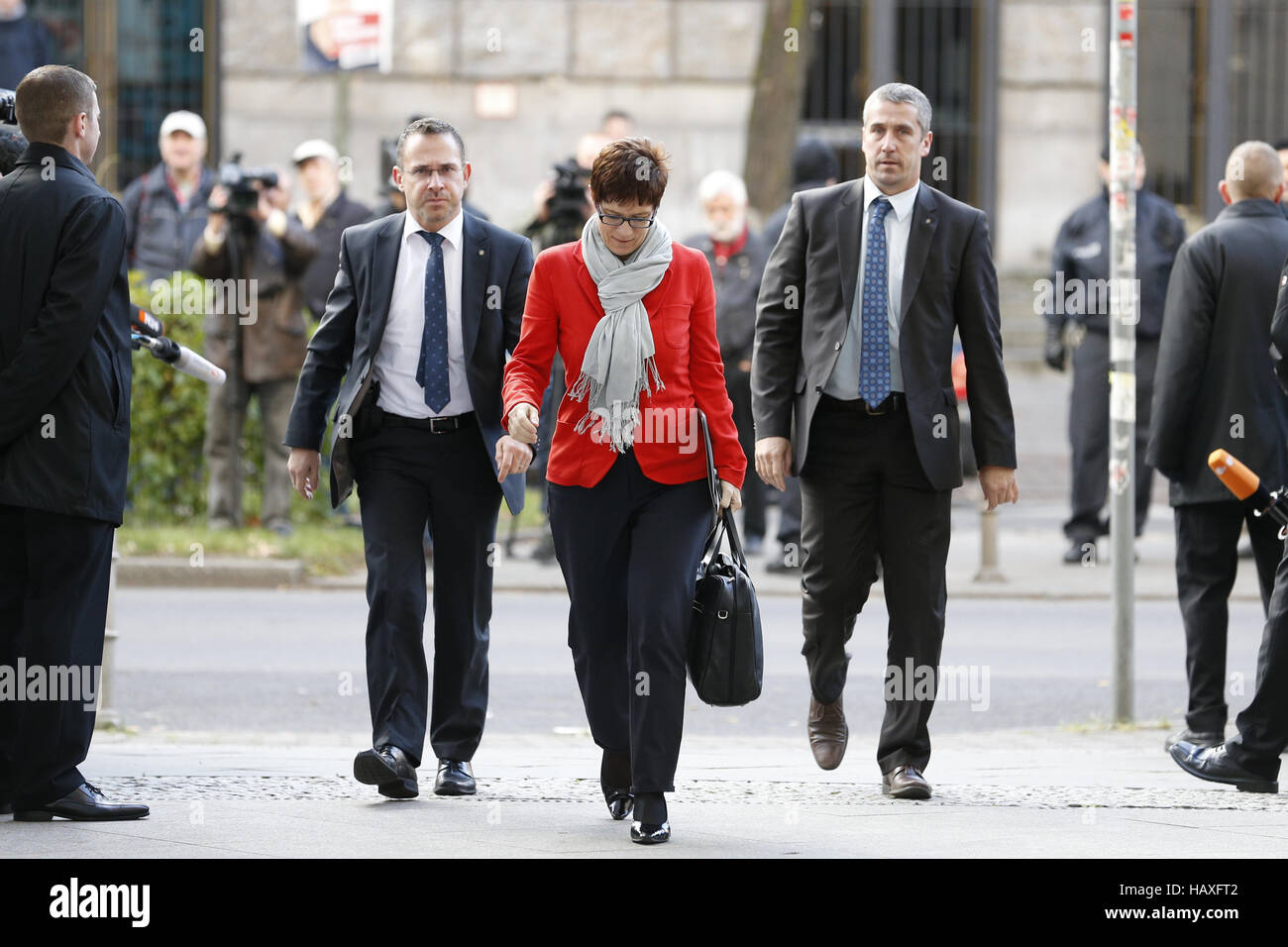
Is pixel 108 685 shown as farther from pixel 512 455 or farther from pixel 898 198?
pixel 898 198

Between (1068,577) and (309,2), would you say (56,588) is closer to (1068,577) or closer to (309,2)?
(1068,577)

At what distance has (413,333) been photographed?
265 inches

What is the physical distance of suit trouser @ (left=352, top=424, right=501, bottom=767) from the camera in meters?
6.57

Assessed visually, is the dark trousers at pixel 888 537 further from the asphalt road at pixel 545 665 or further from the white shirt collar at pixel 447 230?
the asphalt road at pixel 545 665

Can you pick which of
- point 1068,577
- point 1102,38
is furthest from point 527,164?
point 1068,577

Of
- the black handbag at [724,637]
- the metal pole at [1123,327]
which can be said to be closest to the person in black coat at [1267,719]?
the metal pole at [1123,327]

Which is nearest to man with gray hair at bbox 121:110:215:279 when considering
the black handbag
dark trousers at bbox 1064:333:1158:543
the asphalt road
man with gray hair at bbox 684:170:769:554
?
the asphalt road

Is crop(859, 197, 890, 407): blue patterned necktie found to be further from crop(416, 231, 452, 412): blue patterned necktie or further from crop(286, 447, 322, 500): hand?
crop(286, 447, 322, 500): hand

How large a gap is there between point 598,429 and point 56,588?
159cm

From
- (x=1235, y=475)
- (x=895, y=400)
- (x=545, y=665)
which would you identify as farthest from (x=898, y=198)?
(x=545, y=665)

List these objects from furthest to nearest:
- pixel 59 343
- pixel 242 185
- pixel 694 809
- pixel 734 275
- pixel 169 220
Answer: pixel 169 220 → pixel 242 185 → pixel 734 275 → pixel 694 809 → pixel 59 343

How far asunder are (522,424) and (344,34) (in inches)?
431

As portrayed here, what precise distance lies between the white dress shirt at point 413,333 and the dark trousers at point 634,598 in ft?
2.34

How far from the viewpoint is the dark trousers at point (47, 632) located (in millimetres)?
5949
